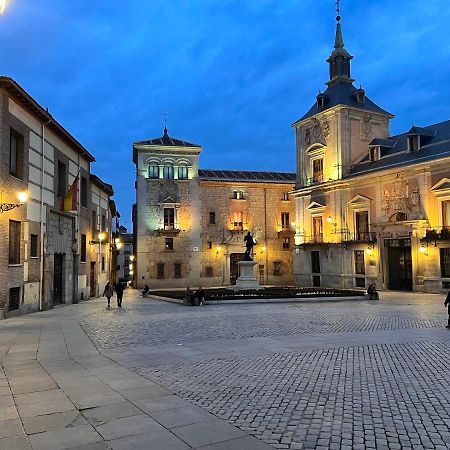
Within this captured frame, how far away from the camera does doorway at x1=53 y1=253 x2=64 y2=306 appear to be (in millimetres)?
25094

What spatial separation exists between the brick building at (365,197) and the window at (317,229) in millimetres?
109

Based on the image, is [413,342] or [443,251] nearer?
[413,342]

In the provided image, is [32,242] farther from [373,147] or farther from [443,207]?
[373,147]

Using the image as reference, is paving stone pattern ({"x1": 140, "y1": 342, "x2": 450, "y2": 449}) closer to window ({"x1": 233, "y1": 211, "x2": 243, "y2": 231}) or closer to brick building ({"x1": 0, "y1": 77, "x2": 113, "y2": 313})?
brick building ({"x1": 0, "y1": 77, "x2": 113, "y2": 313})

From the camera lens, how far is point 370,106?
47719 millimetres

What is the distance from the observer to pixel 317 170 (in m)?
48.2

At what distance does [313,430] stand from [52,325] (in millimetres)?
12836

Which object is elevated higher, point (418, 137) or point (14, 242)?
point (418, 137)

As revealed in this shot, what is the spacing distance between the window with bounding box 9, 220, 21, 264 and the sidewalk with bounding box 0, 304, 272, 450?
31.7ft

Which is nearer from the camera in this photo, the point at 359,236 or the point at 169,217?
the point at 359,236

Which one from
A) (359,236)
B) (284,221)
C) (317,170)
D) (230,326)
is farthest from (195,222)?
(230,326)

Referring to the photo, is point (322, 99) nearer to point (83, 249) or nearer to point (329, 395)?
point (83, 249)

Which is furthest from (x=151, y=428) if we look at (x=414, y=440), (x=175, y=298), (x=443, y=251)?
(x=443, y=251)

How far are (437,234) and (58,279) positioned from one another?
2757 centimetres
